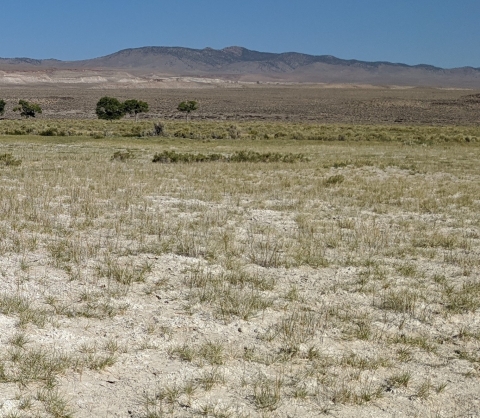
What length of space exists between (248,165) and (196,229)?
12.4 meters

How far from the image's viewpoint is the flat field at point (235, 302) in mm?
4785

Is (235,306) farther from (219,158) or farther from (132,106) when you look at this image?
(132,106)

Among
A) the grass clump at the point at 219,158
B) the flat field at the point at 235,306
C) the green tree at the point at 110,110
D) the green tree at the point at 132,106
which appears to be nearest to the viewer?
the flat field at the point at 235,306

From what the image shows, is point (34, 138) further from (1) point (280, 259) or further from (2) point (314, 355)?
(2) point (314, 355)

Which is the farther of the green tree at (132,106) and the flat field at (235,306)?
the green tree at (132,106)

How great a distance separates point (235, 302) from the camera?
22.2ft

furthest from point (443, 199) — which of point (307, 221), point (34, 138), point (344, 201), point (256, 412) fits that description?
point (34, 138)

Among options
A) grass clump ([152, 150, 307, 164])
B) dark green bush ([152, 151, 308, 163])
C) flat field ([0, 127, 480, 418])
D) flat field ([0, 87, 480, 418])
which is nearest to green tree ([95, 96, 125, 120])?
dark green bush ([152, 151, 308, 163])

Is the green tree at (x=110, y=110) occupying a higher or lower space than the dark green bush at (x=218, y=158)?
higher

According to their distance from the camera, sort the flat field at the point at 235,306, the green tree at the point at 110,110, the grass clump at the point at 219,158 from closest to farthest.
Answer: the flat field at the point at 235,306, the grass clump at the point at 219,158, the green tree at the point at 110,110

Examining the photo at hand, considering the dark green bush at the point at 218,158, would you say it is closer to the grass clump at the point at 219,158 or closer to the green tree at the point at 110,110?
the grass clump at the point at 219,158

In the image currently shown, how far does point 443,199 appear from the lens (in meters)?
14.8

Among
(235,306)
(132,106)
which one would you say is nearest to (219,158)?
(235,306)

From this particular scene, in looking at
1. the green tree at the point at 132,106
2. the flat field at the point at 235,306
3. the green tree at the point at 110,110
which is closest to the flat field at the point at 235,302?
the flat field at the point at 235,306
